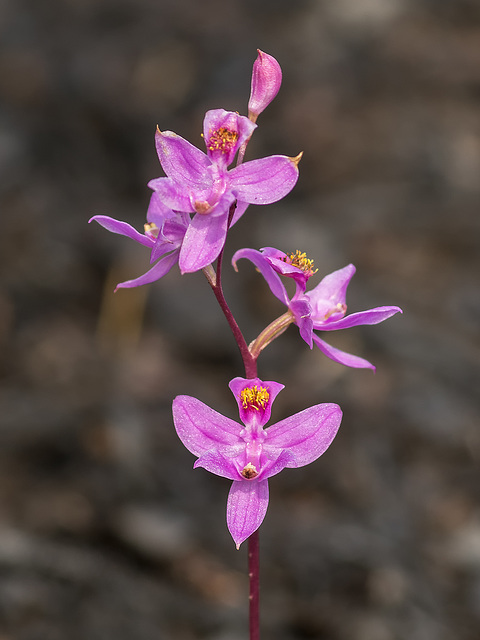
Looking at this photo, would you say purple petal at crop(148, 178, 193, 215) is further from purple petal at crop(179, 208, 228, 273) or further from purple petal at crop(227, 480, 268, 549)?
purple petal at crop(227, 480, 268, 549)

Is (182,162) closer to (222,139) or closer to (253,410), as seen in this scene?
(222,139)

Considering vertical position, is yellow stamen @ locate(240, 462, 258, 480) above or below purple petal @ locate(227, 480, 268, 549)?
above

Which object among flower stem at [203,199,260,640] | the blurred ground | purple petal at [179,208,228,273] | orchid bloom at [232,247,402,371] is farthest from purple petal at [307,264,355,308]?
the blurred ground

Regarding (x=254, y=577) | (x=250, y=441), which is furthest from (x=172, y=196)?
(x=254, y=577)

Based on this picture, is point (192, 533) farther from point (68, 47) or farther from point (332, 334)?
point (68, 47)

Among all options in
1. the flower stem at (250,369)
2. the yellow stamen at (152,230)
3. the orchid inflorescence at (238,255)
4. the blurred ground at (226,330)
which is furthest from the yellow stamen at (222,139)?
the blurred ground at (226,330)

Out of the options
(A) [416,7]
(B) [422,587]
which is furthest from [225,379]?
(A) [416,7]
